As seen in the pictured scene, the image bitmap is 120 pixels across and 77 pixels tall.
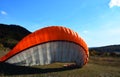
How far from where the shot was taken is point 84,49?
25.7 meters

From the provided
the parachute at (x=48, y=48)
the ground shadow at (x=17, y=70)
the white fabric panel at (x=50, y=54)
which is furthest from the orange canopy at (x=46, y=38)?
the ground shadow at (x=17, y=70)

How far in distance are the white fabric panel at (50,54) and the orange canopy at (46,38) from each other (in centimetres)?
33

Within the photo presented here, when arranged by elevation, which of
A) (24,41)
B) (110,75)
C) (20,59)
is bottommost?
(110,75)

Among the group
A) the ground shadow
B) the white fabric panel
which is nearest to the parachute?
the white fabric panel

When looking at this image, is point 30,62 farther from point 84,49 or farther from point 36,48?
point 84,49

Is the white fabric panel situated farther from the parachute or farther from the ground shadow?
the ground shadow

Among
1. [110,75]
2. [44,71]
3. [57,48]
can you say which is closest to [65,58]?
[57,48]

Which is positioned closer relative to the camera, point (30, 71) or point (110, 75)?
point (30, 71)

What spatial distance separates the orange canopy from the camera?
2328cm

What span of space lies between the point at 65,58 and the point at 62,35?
7.33ft

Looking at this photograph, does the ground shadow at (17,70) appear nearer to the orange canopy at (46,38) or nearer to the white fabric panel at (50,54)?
the white fabric panel at (50,54)

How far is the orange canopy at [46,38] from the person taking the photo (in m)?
23.3

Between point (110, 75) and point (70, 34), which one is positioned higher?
point (70, 34)

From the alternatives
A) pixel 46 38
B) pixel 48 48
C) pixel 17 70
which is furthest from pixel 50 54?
pixel 17 70
